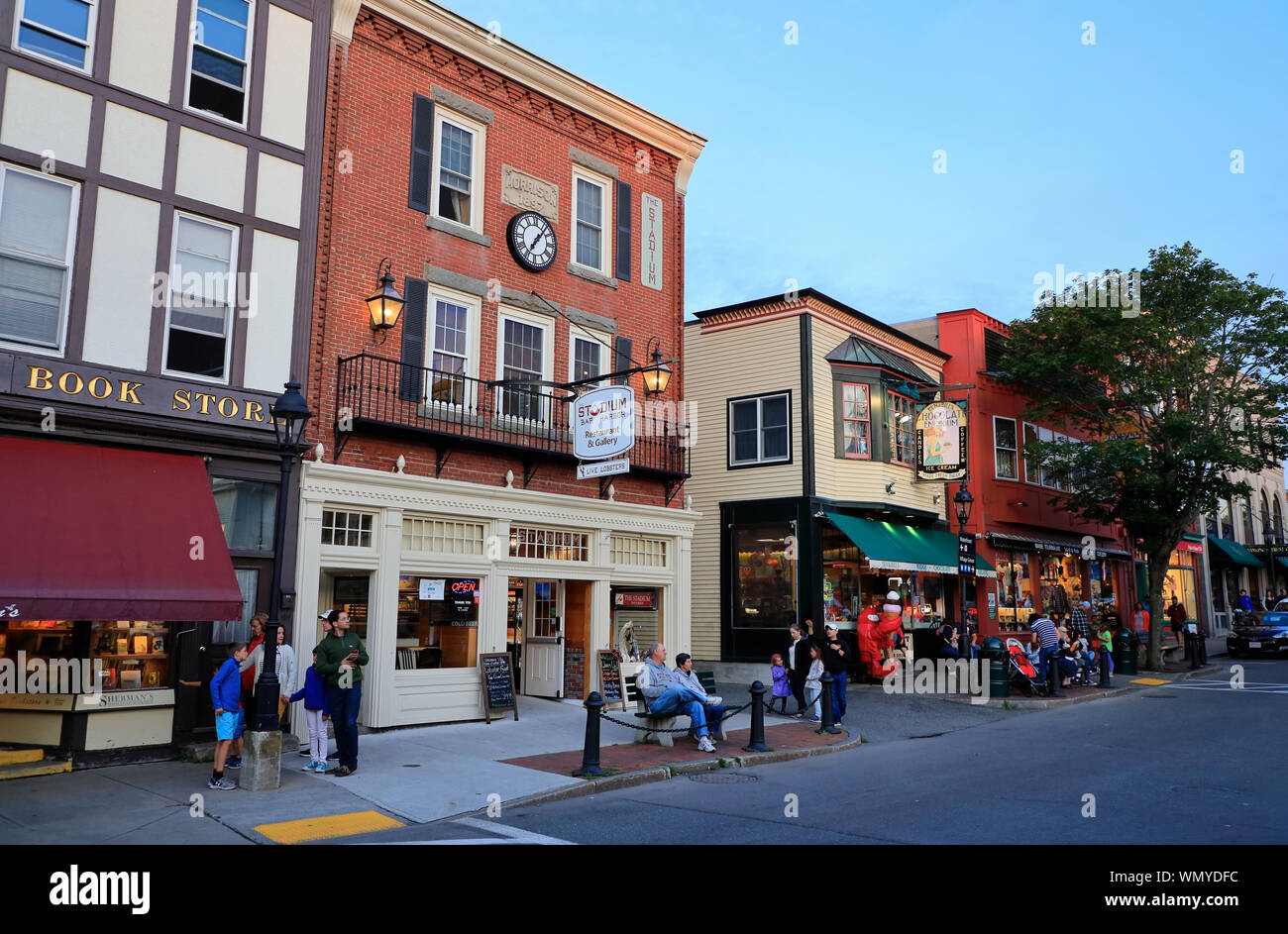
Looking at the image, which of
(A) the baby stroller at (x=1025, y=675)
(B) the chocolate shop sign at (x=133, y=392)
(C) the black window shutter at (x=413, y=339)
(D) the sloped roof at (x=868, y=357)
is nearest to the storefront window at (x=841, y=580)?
(A) the baby stroller at (x=1025, y=675)

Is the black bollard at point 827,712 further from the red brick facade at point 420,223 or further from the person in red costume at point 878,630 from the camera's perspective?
the red brick facade at point 420,223

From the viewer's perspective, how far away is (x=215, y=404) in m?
12.6

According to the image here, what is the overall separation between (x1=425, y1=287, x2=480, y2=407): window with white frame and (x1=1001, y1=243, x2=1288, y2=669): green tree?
16778 millimetres

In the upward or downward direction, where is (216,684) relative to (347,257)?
downward

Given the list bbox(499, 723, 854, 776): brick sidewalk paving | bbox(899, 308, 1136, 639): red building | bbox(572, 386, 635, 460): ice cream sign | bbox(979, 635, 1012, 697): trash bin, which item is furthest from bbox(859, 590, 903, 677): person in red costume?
bbox(572, 386, 635, 460): ice cream sign

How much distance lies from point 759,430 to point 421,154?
428 inches

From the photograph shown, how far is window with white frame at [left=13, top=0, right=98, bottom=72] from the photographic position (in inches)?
460

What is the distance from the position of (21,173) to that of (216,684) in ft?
21.5

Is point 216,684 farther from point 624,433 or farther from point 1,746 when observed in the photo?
point 624,433

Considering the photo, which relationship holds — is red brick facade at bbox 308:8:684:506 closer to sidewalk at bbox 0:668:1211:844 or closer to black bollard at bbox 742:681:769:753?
sidewalk at bbox 0:668:1211:844

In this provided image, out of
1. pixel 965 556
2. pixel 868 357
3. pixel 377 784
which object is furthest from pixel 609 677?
pixel 868 357

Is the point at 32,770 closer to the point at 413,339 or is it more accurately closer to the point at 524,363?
the point at 413,339

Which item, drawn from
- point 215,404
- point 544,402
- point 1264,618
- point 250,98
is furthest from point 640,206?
point 1264,618

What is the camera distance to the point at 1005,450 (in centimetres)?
2817
